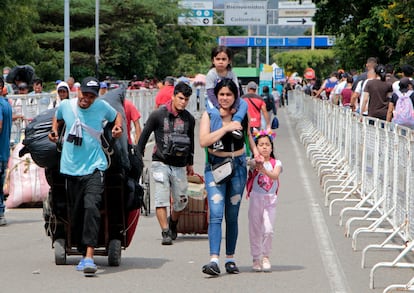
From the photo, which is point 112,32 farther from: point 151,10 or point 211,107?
point 211,107

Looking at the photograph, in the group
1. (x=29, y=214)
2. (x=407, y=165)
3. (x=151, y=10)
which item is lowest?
(x=29, y=214)

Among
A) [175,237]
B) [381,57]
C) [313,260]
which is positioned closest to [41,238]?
[175,237]

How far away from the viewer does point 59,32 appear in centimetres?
5631

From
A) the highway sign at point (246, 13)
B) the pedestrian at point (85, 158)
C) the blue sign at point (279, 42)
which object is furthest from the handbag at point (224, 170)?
the blue sign at point (279, 42)

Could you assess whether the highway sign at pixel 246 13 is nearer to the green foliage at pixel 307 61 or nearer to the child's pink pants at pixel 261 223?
the green foliage at pixel 307 61

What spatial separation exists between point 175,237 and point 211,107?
2884mm

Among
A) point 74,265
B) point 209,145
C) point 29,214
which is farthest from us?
point 29,214

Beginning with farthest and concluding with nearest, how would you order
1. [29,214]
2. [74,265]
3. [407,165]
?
[29,214] → [407,165] → [74,265]

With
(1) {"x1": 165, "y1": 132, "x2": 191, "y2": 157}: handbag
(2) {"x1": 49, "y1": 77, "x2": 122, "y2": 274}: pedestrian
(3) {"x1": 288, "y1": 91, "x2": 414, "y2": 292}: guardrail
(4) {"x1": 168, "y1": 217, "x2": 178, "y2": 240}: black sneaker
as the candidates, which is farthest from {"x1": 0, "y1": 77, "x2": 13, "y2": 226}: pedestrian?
(3) {"x1": 288, "y1": 91, "x2": 414, "y2": 292}: guardrail

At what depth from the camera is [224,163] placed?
9719 millimetres

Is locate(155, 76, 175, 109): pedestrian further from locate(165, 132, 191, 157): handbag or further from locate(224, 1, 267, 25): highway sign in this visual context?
locate(224, 1, 267, 25): highway sign

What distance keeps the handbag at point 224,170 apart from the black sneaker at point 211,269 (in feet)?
2.39

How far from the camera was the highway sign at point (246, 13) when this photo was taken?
3147 inches

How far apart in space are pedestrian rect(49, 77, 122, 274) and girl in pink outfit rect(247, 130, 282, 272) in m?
1.30
